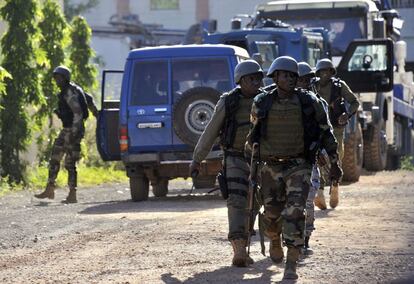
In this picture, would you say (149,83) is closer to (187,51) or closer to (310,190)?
(187,51)

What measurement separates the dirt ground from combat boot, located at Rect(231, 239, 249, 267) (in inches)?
4.1

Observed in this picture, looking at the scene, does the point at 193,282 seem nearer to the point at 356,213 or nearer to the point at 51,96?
the point at 356,213

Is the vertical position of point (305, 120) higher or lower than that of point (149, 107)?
higher

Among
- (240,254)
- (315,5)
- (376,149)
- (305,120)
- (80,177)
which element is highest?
(315,5)

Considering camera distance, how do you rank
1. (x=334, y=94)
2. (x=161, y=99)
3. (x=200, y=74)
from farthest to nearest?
(x=161, y=99) < (x=200, y=74) < (x=334, y=94)

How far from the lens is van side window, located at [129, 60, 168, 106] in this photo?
17766mm

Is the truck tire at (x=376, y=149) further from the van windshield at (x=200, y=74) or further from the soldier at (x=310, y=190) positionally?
the soldier at (x=310, y=190)

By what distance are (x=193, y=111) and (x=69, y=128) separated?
208 centimetres

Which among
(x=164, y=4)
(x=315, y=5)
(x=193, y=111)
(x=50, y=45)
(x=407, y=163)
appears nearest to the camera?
(x=193, y=111)

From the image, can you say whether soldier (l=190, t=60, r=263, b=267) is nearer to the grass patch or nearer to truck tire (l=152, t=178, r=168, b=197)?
truck tire (l=152, t=178, r=168, b=197)

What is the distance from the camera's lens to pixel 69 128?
59.9 feet

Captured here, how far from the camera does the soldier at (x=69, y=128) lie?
59.0 feet

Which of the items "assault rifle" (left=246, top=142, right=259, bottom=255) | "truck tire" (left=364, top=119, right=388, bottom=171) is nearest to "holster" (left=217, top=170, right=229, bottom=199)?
"assault rifle" (left=246, top=142, right=259, bottom=255)

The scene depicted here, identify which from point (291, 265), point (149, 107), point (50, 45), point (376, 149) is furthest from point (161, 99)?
point (291, 265)
